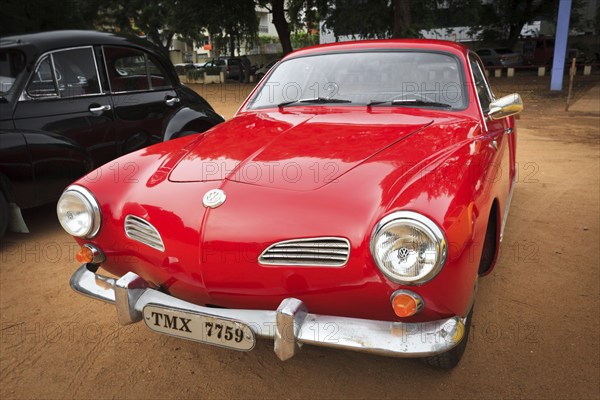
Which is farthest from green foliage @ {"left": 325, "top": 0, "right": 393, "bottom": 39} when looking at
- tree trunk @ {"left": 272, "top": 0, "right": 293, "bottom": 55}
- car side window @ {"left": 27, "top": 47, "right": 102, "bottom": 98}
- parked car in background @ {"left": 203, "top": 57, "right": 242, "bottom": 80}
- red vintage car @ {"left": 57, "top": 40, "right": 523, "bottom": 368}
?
red vintage car @ {"left": 57, "top": 40, "right": 523, "bottom": 368}

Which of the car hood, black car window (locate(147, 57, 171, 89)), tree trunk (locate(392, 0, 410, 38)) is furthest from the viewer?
tree trunk (locate(392, 0, 410, 38))

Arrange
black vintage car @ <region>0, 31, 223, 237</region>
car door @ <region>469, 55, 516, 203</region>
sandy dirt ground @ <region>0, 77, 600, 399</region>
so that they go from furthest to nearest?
Result: 1. black vintage car @ <region>0, 31, 223, 237</region>
2. car door @ <region>469, 55, 516, 203</region>
3. sandy dirt ground @ <region>0, 77, 600, 399</region>

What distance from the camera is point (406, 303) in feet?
6.03

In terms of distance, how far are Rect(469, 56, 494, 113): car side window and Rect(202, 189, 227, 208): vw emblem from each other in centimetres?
183

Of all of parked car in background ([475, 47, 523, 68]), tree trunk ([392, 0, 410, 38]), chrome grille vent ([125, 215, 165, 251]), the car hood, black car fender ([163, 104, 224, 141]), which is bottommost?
chrome grille vent ([125, 215, 165, 251])

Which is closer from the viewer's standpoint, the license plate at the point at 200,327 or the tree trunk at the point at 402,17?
the license plate at the point at 200,327

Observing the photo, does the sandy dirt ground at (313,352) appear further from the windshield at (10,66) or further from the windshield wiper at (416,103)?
the windshield at (10,66)

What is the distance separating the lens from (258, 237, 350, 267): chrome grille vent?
190 cm

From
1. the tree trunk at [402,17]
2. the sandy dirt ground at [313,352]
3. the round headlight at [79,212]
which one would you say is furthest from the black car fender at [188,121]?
the tree trunk at [402,17]

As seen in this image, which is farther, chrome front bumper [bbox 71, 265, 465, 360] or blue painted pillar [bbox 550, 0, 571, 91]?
blue painted pillar [bbox 550, 0, 571, 91]

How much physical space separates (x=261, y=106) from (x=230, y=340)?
6.18 feet

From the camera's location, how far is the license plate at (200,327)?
6.49 feet

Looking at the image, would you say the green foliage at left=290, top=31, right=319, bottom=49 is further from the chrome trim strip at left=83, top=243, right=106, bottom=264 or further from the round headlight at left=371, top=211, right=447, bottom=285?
the round headlight at left=371, top=211, right=447, bottom=285

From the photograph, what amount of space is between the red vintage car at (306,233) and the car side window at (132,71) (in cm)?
228
